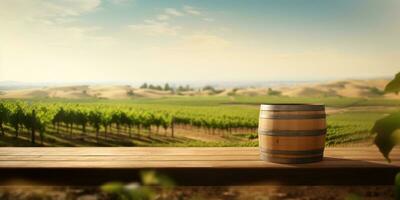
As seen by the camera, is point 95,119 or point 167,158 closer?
point 167,158

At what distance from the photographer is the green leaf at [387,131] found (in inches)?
21.8

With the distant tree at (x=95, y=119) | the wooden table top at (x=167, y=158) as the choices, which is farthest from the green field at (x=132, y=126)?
the wooden table top at (x=167, y=158)

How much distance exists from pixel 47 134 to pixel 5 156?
24627 mm

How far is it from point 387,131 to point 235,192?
2.79 meters

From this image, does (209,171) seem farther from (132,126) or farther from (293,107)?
(132,126)

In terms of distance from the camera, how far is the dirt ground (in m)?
3.10

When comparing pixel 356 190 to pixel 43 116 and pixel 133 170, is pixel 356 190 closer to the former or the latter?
pixel 133 170

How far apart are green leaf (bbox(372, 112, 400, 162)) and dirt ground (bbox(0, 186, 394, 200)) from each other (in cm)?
253

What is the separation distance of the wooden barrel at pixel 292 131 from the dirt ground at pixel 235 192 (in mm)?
249

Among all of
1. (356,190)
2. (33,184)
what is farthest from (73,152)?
(356,190)

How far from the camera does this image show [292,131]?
298cm

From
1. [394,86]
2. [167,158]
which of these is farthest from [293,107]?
[394,86]

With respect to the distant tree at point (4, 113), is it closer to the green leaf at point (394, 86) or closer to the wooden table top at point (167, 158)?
the wooden table top at point (167, 158)

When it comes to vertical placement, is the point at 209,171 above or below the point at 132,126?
above
